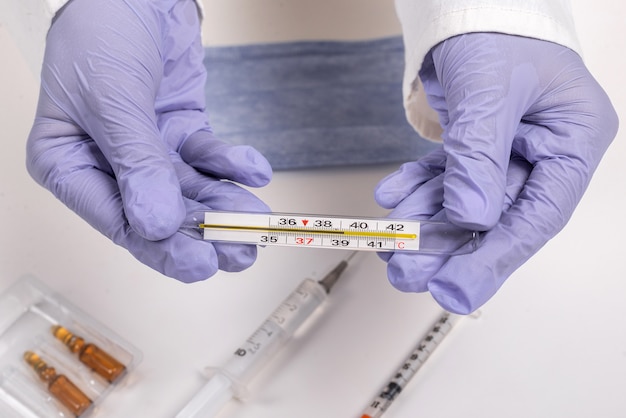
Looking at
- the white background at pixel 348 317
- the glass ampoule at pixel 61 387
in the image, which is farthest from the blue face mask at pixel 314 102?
the glass ampoule at pixel 61 387

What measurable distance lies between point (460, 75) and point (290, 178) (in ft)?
1.85

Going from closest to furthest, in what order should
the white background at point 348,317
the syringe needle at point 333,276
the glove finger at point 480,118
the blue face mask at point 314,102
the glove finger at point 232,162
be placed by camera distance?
the glove finger at point 480,118
the glove finger at point 232,162
the white background at point 348,317
the syringe needle at point 333,276
the blue face mask at point 314,102

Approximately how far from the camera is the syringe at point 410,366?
3.92 feet

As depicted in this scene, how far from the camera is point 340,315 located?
133cm

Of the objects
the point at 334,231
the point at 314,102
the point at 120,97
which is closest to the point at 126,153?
the point at 120,97

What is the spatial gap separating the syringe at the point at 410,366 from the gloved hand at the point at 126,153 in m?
0.35

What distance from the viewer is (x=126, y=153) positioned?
1.06 m

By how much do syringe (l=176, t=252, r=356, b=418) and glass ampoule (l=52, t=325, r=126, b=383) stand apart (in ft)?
0.56

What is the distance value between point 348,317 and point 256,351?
0.19 m

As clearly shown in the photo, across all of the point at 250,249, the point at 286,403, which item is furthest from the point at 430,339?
the point at 250,249

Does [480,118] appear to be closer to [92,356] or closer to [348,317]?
[348,317]

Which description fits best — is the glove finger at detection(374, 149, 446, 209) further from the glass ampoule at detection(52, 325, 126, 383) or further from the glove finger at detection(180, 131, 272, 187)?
the glass ampoule at detection(52, 325, 126, 383)

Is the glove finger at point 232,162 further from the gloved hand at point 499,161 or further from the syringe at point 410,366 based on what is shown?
the syringe at point 410,366

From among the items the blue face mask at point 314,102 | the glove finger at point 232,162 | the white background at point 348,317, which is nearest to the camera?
the glove finger at point 232,162
